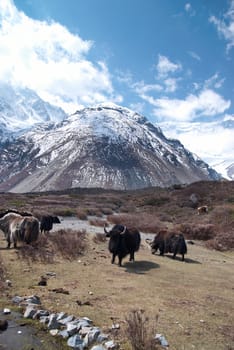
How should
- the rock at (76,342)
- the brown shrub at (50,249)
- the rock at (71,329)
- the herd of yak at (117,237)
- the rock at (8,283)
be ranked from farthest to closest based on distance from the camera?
the herd of yak at (117,237)
the brown shrub at (50,249)
the rock at (8,283)
the rock at (71,329)
the rock at (76,342)

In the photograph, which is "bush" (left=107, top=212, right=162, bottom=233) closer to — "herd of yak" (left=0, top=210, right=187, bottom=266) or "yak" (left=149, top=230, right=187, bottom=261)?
"yak" (left=149, top=230, right=187, bottom=261)

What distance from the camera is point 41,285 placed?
1215cm

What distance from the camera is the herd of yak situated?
685 inches

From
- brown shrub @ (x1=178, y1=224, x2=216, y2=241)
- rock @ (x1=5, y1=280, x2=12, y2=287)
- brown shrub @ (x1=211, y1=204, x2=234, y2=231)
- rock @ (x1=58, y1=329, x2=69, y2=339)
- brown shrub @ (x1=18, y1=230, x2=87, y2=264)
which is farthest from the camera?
brown shrub @ (x1=211, y1=204, x2=234, y2=231)

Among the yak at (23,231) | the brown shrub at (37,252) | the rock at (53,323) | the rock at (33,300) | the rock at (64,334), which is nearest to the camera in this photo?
the rock at (64,334)

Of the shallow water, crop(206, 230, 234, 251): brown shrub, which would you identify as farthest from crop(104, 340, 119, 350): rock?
crop(206, 230, 234, 251): brown shrub

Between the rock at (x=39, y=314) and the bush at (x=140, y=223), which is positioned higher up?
the bush at (x=140, y=223)

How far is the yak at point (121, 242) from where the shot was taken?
1723cm

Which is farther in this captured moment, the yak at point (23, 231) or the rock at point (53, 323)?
the yak at point (23, 231)

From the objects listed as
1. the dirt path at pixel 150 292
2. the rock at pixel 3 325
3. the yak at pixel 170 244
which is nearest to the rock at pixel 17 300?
the dirt path at pixel 150 292

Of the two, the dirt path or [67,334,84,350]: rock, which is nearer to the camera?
[67,334,84,350]: rock

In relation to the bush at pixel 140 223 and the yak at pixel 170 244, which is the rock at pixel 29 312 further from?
the bush at pixel 140 223

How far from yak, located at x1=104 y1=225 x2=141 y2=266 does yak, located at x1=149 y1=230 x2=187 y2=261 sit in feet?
11.2

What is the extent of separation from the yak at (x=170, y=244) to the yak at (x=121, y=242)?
342 centimetres
